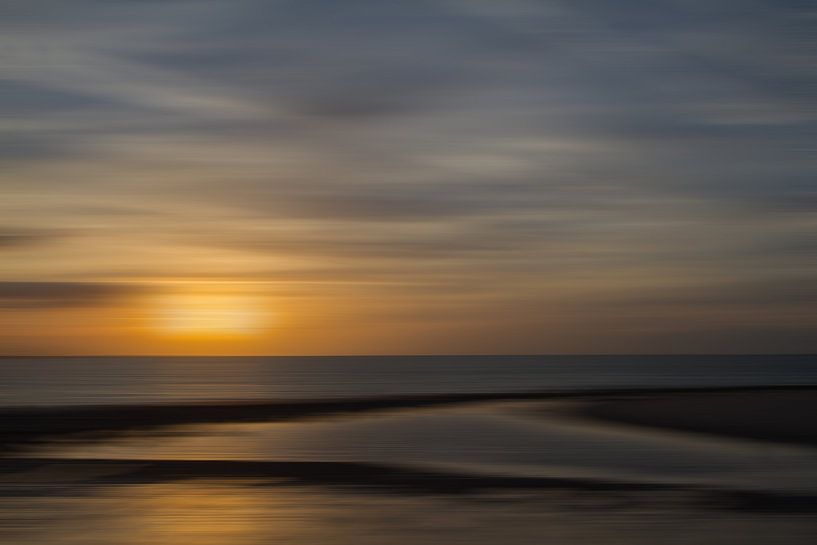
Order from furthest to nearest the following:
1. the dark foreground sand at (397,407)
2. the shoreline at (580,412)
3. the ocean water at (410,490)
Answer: the shoreline at (580,412) < the dark foreground sand at (397,407) < the ocean water at (410,490)

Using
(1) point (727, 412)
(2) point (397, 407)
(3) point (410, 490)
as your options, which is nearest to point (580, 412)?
(1) point (727, 412)

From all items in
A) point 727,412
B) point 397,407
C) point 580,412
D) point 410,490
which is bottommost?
point 410,490

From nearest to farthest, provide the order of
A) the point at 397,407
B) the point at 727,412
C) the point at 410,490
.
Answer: the point at 410,490
the point at 727,412
the point at 397,407

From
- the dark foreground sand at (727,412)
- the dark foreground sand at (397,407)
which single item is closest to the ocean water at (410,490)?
the dark foreground sand at (397,407)

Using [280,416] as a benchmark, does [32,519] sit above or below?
below

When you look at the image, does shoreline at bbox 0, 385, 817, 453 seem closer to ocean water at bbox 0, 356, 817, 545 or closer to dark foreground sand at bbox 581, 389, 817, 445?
dark foreground sand at bbox 581, 389, 817, 445

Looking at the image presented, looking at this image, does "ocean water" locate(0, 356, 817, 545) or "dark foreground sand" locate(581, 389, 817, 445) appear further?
"dark foreground sand" locate(581, 389, 817, 445)

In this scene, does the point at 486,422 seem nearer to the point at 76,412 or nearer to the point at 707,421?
the point at 707,421

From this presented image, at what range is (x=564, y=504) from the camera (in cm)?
1800

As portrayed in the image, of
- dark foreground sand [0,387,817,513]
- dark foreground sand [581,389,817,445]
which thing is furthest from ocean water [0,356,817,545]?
dark foreground sand [581,389,817,445]

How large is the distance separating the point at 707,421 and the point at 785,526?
23.9 metres

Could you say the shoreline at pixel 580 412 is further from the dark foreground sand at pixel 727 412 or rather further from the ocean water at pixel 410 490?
the ocean water at pixel 410 490

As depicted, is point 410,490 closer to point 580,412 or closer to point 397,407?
point 580,412

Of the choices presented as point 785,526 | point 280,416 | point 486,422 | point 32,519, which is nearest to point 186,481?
point 32,519
